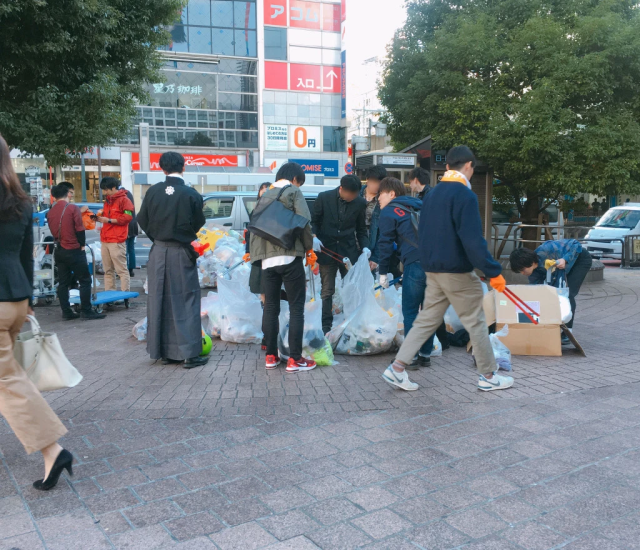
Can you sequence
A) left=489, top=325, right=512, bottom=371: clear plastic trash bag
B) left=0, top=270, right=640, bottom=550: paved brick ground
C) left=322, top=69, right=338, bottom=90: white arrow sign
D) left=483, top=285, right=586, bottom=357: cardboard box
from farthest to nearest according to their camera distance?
left=322, top=69, right=338, bottom=90: white arrow sign, left=483, top=285, right=586, bottom=357: cardboard box, left=489, top=325, right=512, bottom=371: clear plastic trash bag, left=0, top=270, right=640, bottom=550: paved brick ground

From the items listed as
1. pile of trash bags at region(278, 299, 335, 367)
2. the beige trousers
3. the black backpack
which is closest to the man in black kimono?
pile of trash bags at region(278, 299, 335, 367)

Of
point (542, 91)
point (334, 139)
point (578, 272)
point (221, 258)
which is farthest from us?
point (334, 139)

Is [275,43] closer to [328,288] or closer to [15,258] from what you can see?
[328,288]

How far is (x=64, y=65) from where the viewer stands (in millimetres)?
9250

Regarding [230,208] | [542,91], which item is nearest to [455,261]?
[230,208]

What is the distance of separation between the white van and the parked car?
8.37 meters

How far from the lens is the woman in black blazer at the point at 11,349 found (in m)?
2.94

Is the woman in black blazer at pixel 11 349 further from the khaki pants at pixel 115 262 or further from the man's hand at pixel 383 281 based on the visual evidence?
the khaki pants at pixel 115 262

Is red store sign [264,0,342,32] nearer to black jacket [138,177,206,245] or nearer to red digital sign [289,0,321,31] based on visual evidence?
red digital sign [289,0,321,31]

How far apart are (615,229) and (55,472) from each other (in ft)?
54.6

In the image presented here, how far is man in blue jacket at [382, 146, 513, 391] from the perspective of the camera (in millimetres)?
4301

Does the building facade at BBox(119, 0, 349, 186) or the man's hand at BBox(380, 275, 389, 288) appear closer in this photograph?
the man's hand at BBox(380, 275, 389, 288)

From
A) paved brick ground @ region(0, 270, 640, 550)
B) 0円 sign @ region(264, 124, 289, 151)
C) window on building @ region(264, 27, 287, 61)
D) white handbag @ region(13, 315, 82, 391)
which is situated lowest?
paved brick ground @ region(0, 270, 640, 550)

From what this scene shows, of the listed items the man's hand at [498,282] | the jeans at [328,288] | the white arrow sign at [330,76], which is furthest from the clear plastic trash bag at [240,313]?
the white arrow sign at [330,76]
